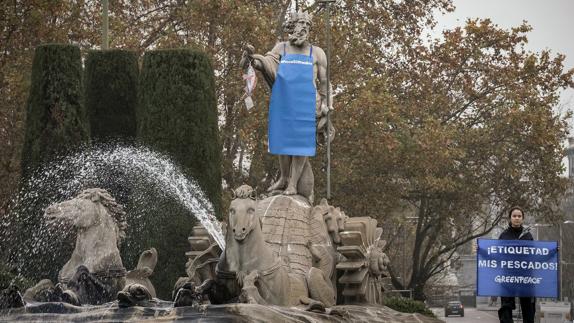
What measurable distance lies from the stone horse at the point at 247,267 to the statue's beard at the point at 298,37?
11.5 ft

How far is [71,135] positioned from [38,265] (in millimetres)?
3311

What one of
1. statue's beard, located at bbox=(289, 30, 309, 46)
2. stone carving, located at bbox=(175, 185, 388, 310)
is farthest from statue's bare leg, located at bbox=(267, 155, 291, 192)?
statue's beard, located at bbox=(289, 30, 309, 46)

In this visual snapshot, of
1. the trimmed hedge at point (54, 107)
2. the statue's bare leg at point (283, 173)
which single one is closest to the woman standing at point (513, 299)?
the statue's bare leg at point (283, 173)

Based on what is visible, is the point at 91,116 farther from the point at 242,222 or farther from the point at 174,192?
the point at 242,222

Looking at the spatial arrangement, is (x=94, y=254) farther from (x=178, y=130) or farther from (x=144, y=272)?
(x=178, y=130)

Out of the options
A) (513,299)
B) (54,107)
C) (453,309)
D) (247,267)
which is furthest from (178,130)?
(453,309)

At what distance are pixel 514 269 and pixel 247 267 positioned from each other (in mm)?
3040

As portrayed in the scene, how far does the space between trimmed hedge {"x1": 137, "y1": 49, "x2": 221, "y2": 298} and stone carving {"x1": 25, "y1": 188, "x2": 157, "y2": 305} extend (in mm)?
8343

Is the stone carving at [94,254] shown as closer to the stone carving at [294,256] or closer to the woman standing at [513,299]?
the stone carving at [294,256]

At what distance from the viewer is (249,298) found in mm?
15445

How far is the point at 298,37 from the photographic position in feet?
62.3

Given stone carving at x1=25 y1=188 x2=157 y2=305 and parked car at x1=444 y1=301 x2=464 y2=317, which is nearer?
stone carving at x1=25 y1=188 x2=157 y2=305

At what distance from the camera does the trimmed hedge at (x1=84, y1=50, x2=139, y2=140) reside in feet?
95.3

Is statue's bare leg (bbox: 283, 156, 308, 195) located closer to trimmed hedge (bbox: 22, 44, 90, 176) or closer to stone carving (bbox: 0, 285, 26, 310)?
stone carving (bbox: 0, 285, 26, 310)
